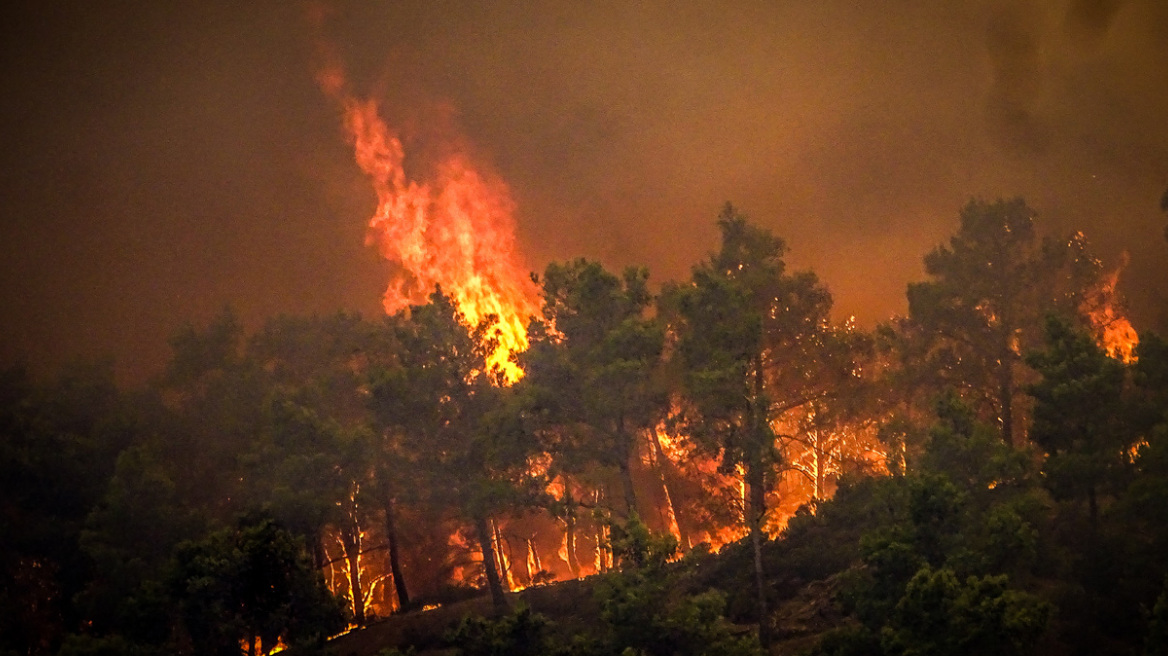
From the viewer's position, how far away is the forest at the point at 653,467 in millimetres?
20172

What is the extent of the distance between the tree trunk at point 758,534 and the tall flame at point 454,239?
22.5 m

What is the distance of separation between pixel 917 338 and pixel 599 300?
13.9 m

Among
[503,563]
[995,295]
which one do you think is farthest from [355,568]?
[995,295]

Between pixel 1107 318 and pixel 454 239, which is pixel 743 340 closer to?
pixel 1107 318

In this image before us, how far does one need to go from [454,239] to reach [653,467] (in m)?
29.4

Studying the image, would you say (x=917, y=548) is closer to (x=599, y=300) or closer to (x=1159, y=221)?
(x=599, y=300)

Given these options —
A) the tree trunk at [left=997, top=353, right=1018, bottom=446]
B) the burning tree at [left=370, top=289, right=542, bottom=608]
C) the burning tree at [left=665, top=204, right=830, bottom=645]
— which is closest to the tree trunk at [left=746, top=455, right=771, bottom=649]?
the burning tree at [left=665, top=204, right=830, bottom=645]

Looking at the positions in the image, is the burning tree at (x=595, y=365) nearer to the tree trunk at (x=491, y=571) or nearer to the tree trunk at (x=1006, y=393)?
the tree trunk at (x=491, y=571)

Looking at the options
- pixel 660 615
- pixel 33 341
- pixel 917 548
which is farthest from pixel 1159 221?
pixel 33 341

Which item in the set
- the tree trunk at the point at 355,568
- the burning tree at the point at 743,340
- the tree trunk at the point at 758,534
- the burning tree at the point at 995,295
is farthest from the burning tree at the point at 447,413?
the burning tree at the point at 995,295

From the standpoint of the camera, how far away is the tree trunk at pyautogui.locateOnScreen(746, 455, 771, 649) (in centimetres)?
2475

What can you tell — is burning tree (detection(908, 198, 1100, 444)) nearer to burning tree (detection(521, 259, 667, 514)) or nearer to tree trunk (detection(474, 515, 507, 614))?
burning tree (detection(521, 259, 667, 514))

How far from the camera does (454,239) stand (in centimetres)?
6281

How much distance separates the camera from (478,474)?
31625 mm
